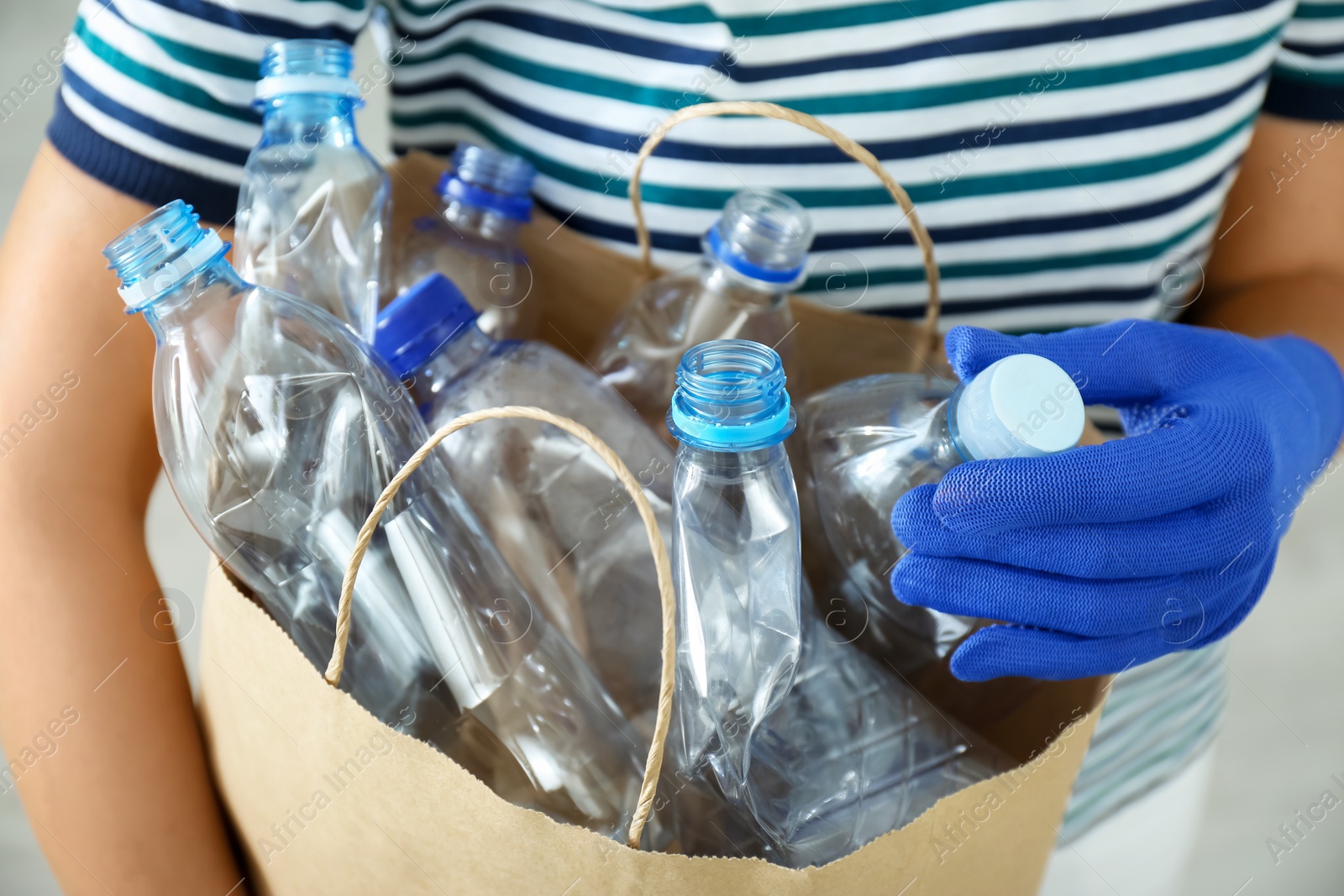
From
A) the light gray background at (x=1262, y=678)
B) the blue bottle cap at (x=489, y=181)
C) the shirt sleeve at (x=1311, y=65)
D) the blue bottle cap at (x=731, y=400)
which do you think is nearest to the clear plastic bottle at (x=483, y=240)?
the blue bottle cap at (x=489, y=181)

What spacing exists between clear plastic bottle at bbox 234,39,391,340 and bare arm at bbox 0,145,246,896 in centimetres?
6

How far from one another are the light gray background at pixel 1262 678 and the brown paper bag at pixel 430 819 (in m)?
0.91

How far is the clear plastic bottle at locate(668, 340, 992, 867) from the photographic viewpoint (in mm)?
346

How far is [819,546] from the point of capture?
1.54 ft

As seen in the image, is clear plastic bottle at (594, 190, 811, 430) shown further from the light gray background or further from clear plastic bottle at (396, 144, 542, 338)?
the light gray background

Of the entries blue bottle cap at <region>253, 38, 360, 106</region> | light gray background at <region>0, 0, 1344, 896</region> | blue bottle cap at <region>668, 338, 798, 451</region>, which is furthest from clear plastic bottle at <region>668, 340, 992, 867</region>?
light gray background at <region>0, 0, 1344, 896</region>

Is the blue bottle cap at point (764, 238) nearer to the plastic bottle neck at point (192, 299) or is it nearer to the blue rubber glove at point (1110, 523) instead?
the blue rubber glove at point (1110, 523)

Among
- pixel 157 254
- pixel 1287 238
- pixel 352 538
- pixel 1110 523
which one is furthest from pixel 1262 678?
pixel 157 254

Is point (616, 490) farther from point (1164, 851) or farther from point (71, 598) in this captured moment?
point (1164, 851)

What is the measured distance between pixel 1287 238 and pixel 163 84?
70cm

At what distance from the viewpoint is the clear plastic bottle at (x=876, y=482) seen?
0.42m

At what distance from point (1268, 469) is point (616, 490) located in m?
0.32

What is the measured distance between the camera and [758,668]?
1.24 feet

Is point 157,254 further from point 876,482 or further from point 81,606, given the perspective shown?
point 876,482
